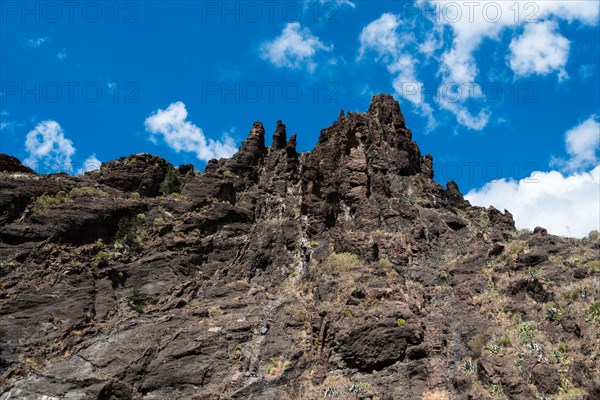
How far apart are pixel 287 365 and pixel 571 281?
1986cm

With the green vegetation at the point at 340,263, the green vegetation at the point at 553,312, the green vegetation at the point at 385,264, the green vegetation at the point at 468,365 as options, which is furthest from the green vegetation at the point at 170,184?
the green vegetation at the point at 553,312

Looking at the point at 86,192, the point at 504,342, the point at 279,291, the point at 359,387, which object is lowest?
the point at 359,387

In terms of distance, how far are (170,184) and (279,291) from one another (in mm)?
18675

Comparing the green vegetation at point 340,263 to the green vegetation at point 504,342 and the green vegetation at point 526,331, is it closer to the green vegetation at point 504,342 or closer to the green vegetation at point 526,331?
the green vegetation at point 504,342

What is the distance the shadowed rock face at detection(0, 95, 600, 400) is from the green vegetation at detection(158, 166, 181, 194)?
0.22m

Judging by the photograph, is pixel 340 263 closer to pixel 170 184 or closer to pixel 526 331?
pixel 526 331

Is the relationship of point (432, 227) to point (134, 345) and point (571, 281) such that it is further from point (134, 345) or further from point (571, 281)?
point (134, 345)

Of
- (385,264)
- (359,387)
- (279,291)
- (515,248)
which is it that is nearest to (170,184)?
(279,291)

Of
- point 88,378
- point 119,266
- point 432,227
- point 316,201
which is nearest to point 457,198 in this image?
point 432,227

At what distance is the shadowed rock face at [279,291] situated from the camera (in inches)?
1169

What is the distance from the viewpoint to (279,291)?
39.3 m

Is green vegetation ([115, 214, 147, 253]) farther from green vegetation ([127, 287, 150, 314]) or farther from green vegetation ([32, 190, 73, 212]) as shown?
green vegetation ([32, 190, 73, 212])

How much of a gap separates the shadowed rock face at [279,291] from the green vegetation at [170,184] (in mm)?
224

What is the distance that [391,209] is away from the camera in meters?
48.8
